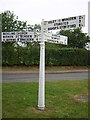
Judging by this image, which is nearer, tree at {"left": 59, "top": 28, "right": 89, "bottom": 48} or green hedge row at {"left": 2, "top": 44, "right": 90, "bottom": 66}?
green hedge row at {"left": 2, "top": 44, "right": 90, "bottom": 66}

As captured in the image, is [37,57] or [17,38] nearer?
→ [17,38]

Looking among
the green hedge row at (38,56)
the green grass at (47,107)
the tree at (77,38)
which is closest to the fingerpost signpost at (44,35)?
the green grass at (47,107)

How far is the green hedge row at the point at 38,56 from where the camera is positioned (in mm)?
24656

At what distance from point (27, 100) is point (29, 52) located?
18386 mm

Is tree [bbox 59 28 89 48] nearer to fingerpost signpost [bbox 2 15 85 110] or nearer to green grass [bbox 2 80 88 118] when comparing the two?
green grass [bbox 2 80 88 118]

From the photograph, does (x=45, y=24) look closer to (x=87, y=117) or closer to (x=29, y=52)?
(x=87, y=117)

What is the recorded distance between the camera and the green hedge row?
80.9 feet

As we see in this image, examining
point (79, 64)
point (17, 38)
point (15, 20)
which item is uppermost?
point (15, 20)

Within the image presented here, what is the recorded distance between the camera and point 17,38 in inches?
Answer: 285

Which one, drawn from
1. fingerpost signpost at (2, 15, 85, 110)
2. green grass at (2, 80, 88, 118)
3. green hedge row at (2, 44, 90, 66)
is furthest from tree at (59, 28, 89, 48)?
fingerpost signpost at (2, 15, 85, 110)

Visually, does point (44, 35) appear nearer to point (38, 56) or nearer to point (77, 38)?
point (38, 56)

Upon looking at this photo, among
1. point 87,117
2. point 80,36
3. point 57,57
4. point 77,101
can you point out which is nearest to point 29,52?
point 57,57

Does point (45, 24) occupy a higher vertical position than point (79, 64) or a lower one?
higher

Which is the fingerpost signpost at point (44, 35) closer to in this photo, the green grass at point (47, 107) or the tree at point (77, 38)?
the green grass at point (47, 107)
